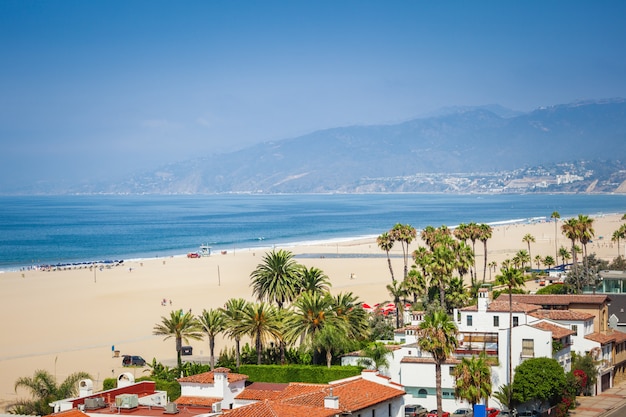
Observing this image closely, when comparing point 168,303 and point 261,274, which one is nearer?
point 261,274

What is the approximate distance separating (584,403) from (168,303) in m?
51.3

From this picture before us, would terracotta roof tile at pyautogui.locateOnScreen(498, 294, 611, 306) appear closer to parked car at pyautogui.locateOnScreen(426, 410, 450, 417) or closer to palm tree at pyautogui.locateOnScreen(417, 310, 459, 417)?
parked car at pyautogui.locateOnScreen(426, 410, 450, 417)

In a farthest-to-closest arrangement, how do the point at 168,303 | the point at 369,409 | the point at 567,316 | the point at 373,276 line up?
the point at 373,276 < the point at 168,303 < the point at 567,316 < the point at 369,409

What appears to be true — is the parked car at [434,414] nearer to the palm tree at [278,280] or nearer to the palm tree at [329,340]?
the palm tree at [329,340]

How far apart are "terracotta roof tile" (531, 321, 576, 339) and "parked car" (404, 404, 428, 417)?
7.38 m

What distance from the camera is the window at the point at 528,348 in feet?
146

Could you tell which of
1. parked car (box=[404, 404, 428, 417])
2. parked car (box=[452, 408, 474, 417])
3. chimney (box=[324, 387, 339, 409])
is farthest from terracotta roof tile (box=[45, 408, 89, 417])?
parked car (box=[452, 408, 474, 417])

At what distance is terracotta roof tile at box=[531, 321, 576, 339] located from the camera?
46.1m

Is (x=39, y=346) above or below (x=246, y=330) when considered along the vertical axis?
below

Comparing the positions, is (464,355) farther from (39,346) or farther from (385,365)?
(39,346)

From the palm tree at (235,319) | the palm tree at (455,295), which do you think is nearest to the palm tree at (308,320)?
the palm tree at (235,319)

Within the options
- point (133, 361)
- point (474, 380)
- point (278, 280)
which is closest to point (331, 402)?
point (474, 380)

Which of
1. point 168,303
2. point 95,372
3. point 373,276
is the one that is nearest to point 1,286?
point 168,303

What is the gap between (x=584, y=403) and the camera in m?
45.8
